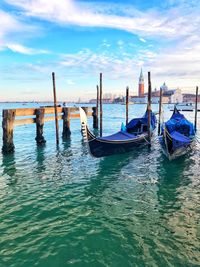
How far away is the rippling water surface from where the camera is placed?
493 centimetres

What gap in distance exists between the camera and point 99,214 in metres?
6.58

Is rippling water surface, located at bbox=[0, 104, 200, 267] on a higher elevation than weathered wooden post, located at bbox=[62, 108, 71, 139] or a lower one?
lower

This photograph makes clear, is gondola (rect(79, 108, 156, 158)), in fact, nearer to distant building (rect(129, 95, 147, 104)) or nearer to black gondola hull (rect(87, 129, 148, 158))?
black gondola hull (rect(87, 129, 148, 158))

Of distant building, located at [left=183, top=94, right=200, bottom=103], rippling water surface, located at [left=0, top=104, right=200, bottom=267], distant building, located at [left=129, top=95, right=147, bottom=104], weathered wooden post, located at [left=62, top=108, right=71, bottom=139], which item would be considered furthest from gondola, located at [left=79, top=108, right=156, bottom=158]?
distant building, located at [left=183, top=94, right=200, bottom=103]

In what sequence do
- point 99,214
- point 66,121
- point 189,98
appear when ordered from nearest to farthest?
point 99,214, point 66,121, point 189,98

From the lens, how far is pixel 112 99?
649 feet

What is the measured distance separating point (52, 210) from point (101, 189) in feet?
6.62

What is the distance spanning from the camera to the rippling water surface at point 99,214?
4.93 metres

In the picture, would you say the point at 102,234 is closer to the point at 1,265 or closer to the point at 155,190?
the point at 1,265

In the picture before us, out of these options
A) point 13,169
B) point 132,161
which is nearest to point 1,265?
point 13,169

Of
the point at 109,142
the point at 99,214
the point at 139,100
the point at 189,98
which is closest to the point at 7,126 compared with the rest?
the point at 109,142

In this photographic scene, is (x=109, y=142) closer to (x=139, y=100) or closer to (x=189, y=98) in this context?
(x=139, y=100)

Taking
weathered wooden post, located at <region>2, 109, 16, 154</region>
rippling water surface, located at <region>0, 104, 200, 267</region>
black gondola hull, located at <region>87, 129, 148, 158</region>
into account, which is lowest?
rippling water surface, located at <region>0, 104, 200, 267</region>

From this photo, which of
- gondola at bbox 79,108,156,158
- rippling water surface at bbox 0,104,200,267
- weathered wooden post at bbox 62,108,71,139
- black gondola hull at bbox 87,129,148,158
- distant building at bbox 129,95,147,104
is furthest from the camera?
distant building at bbox 129,95,147,104
